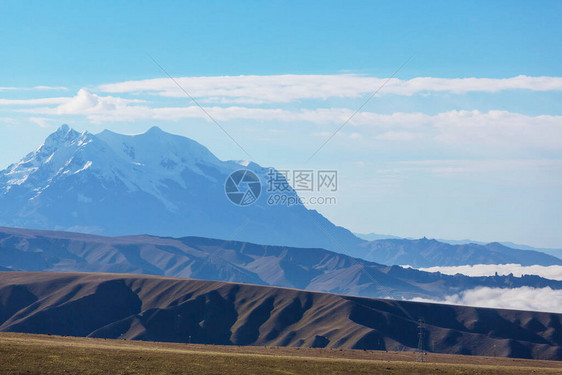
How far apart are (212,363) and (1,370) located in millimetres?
29228

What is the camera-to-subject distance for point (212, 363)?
4085 inches

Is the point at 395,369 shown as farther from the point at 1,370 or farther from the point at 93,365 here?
the point at 1,370

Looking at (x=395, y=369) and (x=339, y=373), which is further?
(x=395, y=369)

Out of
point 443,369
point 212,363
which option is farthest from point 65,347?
point 443,369

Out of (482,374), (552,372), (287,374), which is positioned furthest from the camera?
(552,372)

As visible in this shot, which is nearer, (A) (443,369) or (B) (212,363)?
(B) (212,363)

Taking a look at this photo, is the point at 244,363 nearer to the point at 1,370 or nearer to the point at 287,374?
the point at 287,374

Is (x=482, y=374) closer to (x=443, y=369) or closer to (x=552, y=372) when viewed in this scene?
(x=443, y=369)

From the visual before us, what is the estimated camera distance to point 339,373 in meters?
104

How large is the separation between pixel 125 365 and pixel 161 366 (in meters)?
4.74

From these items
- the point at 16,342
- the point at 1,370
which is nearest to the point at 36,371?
the point at 1,370

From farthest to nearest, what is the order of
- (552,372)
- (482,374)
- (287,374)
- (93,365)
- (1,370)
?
(552,372) < (482,374) < (287,374) < (93,365) < (1,370)

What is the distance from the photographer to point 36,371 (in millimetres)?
87750

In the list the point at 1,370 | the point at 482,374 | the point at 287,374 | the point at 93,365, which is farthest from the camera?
the point at 482,374
